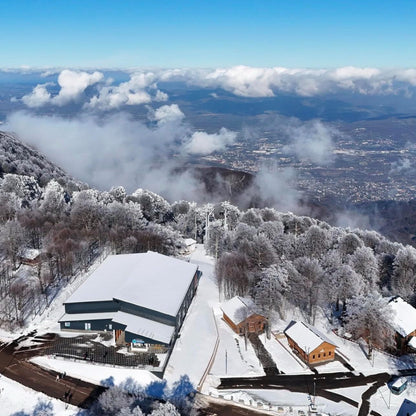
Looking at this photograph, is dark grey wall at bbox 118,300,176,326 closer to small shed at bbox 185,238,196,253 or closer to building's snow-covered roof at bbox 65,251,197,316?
A: building's snow-covered roof at bbox 65,251,197,316

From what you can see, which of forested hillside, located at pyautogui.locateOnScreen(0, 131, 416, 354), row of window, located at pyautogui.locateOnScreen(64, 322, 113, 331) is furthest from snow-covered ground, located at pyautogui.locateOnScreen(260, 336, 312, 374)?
row of window, located at pyautogui.locateOnScreen(64, 322, 113, 331)

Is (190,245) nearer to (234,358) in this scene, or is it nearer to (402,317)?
(234,358)

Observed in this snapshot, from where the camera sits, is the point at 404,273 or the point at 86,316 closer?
the point at 86,316

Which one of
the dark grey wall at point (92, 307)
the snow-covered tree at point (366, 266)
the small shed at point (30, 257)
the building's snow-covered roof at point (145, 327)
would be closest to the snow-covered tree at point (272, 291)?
the building's snow-covered roof at point (145, 327)

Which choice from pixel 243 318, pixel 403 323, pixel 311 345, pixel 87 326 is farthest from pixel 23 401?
pixel 403 323

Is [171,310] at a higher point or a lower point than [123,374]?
higher

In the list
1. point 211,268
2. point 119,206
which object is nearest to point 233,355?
point 211,268

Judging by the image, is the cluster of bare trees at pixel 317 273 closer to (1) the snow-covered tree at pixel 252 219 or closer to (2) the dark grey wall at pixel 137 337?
(1) the snow-covered tree at pixel 252 219

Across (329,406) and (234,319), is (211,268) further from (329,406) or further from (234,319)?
(329,406)
